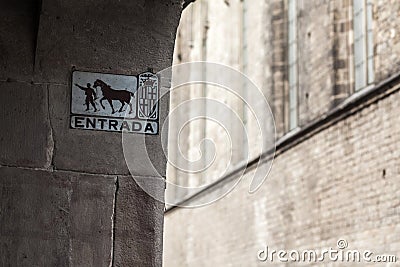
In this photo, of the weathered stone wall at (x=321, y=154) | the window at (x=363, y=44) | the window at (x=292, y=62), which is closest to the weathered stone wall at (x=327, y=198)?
the weathered stone wall at (x=321, y=154)

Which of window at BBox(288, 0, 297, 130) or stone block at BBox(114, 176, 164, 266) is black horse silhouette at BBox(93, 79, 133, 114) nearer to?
stone block at BBox(114, 176, 164, 266)

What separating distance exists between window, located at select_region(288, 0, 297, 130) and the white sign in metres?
14.2

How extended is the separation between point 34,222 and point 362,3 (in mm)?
12311

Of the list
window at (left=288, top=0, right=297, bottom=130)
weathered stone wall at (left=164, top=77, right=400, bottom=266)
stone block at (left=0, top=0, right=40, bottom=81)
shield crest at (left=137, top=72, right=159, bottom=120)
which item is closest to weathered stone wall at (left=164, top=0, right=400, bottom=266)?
weathered stone wall at (left=164, top=77, right=400, bottom=266)

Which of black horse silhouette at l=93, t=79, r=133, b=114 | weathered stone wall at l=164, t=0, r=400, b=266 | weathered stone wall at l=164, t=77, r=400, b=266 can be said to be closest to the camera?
black horse silhouette at l=93, t=79, r=133, b=114

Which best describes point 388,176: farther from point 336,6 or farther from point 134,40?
point 134,40

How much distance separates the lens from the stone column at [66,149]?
4539mm

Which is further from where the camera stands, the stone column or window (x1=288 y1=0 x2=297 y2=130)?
window (x1=288 y1=0 x2=297 y2=130)

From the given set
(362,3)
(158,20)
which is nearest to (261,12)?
(362,3)

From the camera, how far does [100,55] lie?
188 inches

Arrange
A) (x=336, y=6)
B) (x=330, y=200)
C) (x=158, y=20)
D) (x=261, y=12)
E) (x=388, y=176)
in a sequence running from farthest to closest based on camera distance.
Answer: (x=261, y=12)
(x=336, y=6)
(x=330, y=200)
(x=388, y=176)
(x=158, y=20)

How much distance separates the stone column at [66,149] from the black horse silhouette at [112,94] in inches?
2.5

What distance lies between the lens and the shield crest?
481 centimetres

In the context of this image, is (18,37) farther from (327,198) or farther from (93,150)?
(327,198)
